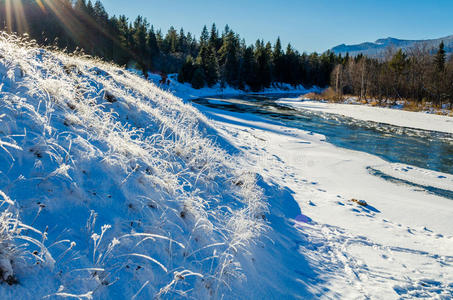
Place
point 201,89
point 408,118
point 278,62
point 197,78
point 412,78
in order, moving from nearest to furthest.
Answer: point 408,118 < point 412,78 < point 197,78 < point 201,89 < point 278,62

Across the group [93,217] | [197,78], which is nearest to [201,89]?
[197,78]

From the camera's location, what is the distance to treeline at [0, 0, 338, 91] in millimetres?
42344

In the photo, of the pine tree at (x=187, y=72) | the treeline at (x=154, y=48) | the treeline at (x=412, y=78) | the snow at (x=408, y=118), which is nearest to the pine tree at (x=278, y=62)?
the treeline at (x=154, y=48)

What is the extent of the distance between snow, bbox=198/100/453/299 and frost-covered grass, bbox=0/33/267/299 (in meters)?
1.04

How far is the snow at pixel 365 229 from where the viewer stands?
3139 millimetres

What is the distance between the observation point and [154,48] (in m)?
68.6

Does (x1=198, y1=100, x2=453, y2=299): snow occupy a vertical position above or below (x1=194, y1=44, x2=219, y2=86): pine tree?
below

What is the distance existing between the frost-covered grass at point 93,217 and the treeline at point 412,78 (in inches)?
1923

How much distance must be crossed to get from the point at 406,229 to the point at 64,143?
5.97 metres

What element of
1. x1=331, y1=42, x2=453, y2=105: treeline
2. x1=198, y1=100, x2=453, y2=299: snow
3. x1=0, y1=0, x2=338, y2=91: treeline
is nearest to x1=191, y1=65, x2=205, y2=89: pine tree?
x1=0, y1=0, x2=338, y2=91: treeline

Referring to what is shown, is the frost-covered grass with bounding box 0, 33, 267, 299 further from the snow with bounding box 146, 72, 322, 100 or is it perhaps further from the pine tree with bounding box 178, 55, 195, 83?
the pine tree with bounding box 178, 55, 195, 83

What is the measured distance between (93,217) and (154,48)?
74.4 metres

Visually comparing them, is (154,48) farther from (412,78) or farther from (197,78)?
(412,78)

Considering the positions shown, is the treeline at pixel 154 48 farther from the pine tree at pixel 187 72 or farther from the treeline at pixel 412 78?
the treeline at pixel 412 78
